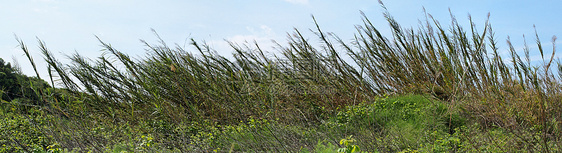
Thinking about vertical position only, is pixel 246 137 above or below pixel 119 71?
below

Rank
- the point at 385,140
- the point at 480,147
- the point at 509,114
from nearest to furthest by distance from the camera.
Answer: the point at 480,147
the point at 385,140
the point at 509,114

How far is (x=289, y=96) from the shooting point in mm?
4945

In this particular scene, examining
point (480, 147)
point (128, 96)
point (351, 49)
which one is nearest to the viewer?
point (480, 147)

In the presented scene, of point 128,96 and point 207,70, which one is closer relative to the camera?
point 207,70

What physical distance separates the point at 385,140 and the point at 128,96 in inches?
149

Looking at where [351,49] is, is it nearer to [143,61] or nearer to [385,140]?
[385,140]

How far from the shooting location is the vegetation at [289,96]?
4035mm

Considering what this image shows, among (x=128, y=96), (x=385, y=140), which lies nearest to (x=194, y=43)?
(x=128, y=96)

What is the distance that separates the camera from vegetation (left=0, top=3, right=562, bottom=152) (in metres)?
4.04

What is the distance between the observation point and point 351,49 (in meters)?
5.36

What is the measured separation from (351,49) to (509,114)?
2.07 meters

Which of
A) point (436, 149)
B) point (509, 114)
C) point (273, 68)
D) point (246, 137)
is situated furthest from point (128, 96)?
point (509, 114)

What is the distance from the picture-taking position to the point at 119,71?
18.5ft

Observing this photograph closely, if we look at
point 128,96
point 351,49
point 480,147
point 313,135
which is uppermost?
point 351,49
